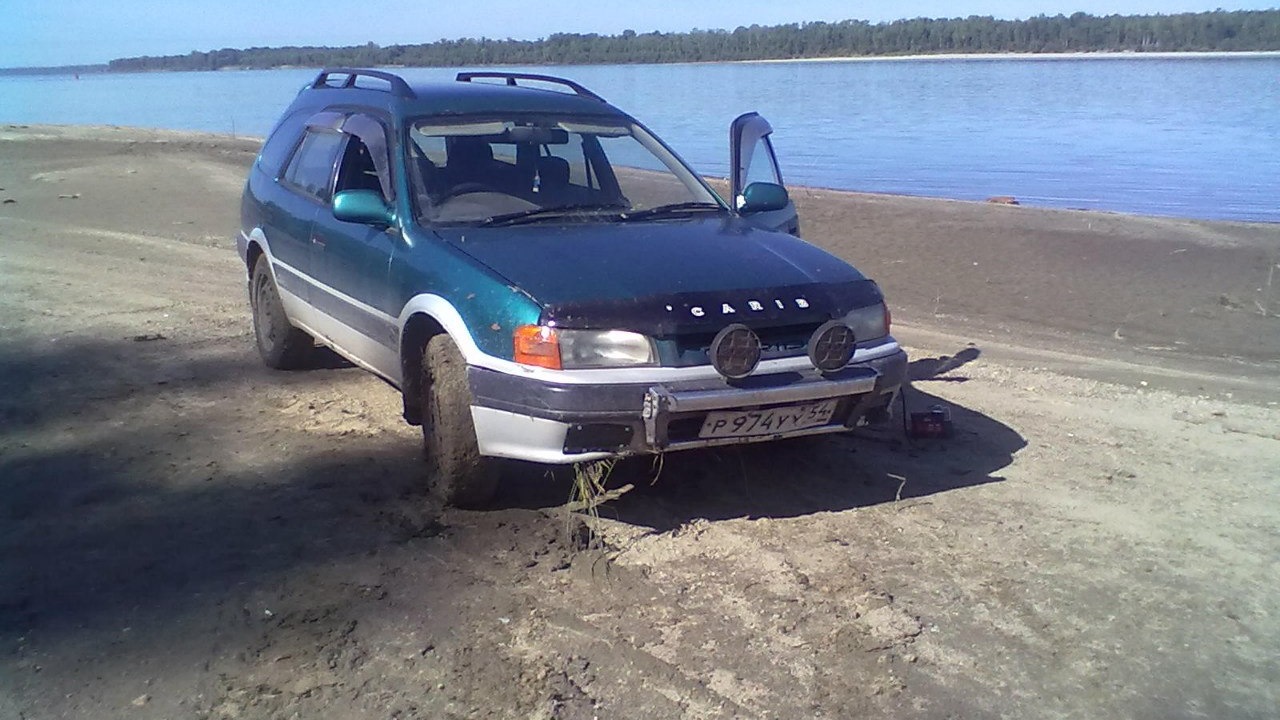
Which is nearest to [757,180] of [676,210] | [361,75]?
[676,210]

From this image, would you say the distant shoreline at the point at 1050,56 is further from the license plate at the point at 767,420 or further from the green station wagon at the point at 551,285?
the license plate at the point at 767,420

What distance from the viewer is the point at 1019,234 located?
15242mm

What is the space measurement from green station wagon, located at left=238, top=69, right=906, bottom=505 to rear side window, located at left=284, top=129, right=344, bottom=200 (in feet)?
0.05

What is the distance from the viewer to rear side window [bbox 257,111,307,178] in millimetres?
6938

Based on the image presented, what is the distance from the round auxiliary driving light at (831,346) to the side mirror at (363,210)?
6.58 feet

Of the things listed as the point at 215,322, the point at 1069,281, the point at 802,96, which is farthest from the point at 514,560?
the point at 802,96

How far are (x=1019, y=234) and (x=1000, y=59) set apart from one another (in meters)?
77.1

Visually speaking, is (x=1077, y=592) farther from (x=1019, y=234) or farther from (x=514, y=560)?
(x=1019, y=234)

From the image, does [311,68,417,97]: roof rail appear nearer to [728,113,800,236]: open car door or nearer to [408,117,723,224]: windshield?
[408,117,723,224]: windshield

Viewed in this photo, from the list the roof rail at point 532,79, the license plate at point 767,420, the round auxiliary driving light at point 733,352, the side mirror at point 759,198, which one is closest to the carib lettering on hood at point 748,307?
the round auxiliary driving light at point 733,352

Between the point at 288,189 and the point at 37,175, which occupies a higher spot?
the point at 288,189

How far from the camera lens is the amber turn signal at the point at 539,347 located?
4.37 meters

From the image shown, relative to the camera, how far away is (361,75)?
6.71m

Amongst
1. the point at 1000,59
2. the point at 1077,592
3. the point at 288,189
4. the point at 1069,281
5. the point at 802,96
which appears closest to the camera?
the point at 1077,592
